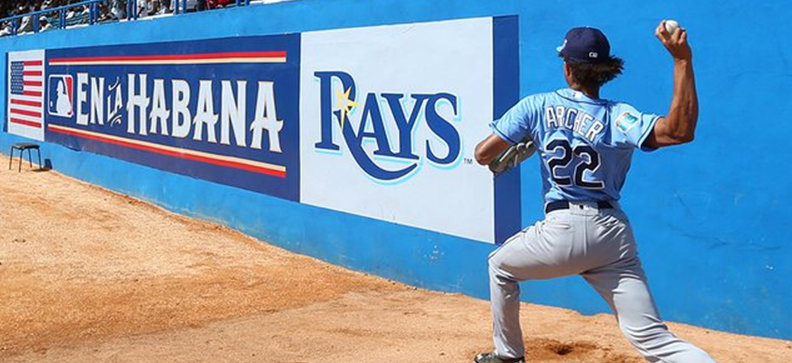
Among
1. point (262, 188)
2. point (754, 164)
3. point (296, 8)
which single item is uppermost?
point (296, 8)

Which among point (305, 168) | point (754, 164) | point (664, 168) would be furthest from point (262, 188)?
point (754, 164)

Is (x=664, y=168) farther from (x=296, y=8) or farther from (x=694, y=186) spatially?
(x=296, y=8)

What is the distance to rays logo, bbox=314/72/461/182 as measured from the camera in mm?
7391

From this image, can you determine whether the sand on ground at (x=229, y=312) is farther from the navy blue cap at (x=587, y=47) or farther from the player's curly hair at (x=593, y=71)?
the navy blue cap at (x=587, y=47)

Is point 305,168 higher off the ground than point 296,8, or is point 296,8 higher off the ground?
point 296,8

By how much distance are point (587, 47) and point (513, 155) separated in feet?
2.07

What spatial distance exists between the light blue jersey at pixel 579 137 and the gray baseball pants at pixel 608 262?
100 mm

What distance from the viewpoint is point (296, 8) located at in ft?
30.3

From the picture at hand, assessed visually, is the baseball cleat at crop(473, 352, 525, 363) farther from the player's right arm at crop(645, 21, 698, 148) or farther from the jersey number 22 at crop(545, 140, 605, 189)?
the player's right arm at crop(645, 21, 698, 148)

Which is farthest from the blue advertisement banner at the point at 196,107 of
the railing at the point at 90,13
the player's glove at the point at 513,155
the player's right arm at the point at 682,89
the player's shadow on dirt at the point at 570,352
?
the player's right arm at the point at 682,89

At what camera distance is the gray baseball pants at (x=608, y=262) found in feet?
11.4

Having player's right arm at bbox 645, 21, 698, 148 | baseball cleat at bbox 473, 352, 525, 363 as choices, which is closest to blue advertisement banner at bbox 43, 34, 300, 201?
baseball cleat at bbox 473, 352, 525, 363

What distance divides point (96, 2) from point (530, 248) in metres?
14.3

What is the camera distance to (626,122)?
348cm
